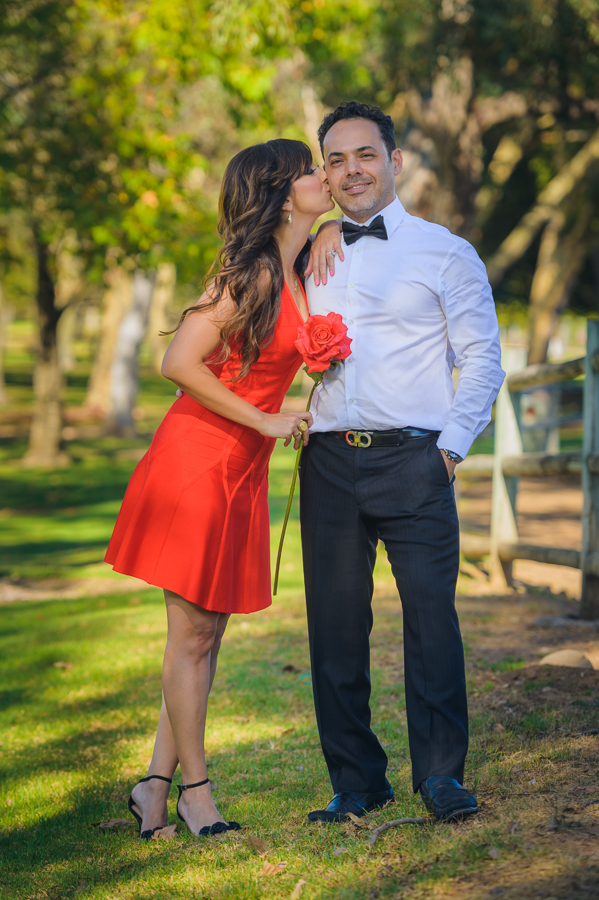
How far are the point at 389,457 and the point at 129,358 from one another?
21.2 metres

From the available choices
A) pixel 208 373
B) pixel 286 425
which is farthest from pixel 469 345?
pixel 208 373

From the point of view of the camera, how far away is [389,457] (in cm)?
307

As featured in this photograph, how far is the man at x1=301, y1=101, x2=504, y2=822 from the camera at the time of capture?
3.04 metres

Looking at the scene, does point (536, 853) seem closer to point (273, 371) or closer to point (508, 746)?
point (508, 746)

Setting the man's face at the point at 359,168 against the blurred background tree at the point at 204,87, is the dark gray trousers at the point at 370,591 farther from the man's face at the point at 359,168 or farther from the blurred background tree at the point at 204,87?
the blurred background tree at the point at 204,87

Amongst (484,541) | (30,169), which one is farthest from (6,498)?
(484,541)

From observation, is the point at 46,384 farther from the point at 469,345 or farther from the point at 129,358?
the point at 469,345

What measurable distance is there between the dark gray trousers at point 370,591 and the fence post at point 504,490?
4.99m

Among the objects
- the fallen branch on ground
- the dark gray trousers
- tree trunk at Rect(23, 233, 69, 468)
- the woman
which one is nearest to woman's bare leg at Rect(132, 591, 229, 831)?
the woman

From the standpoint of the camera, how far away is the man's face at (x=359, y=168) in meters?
3.19

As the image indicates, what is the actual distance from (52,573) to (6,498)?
261 inches

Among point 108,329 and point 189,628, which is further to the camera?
point 108,329

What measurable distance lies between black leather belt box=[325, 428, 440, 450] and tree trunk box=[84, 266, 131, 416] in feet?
69.8

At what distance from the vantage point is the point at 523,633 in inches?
237
